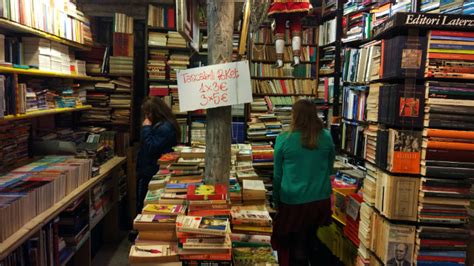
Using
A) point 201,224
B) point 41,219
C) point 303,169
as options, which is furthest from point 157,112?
point 201,224

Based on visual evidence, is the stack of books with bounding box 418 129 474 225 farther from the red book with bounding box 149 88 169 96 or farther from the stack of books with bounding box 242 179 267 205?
the red book with bounding box 149 88 169 96

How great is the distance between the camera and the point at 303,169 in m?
2.46

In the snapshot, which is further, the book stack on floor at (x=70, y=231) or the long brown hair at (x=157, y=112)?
the long brown hair at (x=157, y=112)

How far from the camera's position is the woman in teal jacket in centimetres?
246

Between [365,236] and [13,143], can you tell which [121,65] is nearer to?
[13,143]

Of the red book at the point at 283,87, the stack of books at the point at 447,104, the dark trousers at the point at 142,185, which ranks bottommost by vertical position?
the dark trousers at the point at 142,185

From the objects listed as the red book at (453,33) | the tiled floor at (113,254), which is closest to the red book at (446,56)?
the red book at (453,33)

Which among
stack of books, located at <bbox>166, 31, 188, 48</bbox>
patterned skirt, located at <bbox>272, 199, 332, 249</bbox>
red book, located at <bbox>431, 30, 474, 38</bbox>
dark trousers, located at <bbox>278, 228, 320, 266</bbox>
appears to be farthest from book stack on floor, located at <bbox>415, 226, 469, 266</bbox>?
stack of books, located at <bbox>166, 31, 188, 48</bbox>

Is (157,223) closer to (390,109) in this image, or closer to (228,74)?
(228,74)

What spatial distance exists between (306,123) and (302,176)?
348 mm

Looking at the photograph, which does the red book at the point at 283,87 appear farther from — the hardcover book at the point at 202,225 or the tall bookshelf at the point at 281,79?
the hardcover book at the point at 202,225

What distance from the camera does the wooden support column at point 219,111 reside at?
1.71m

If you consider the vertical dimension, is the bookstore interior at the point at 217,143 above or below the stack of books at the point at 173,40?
below

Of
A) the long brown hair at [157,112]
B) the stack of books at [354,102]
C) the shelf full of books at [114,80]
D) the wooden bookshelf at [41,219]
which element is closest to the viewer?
the wooden bookshelf at [41,219]
